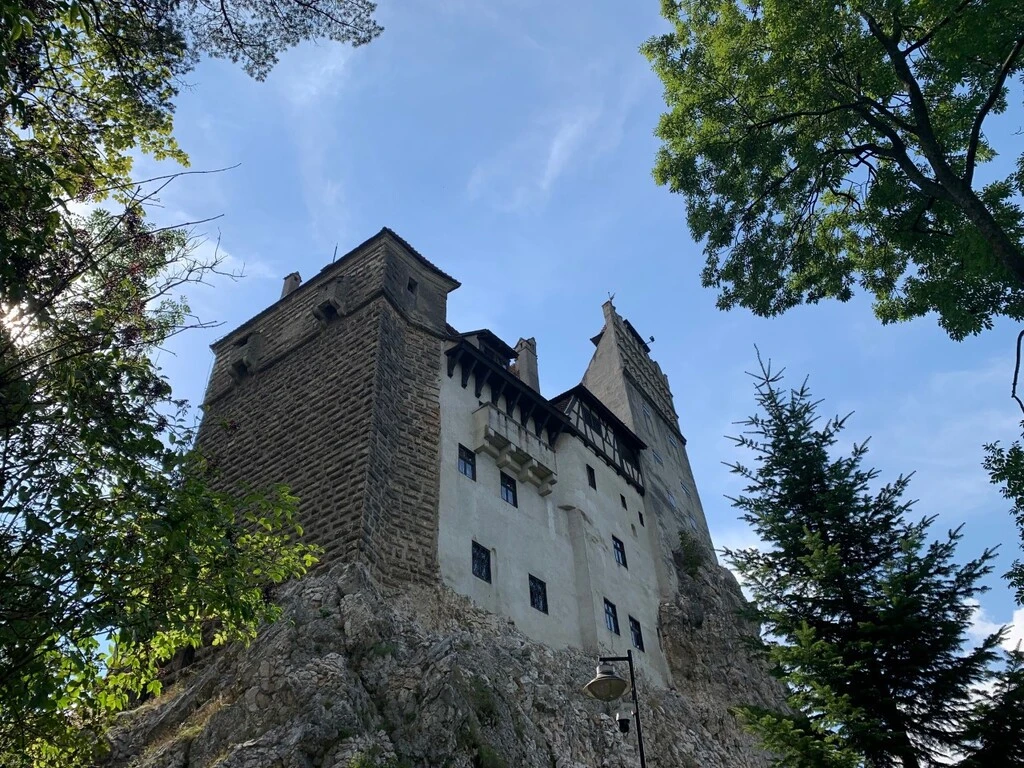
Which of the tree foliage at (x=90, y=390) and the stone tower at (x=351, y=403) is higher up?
the stone tower at (x=351, y=403)

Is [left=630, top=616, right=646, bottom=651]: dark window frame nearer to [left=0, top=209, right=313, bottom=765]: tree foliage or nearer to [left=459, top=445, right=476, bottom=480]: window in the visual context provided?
[left=459, top=445, right=476, bottom=480]: window

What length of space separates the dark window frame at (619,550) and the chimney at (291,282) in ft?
45.7

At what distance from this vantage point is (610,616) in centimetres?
2167

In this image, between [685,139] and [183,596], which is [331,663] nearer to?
[183,596]

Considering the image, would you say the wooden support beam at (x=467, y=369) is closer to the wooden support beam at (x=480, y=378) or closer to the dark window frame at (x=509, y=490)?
the wooden support beam at (x=480, y=378)

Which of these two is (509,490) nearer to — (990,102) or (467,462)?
(467,462)

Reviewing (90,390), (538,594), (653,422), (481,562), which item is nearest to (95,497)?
(90,390)

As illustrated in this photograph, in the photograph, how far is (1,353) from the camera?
6664 millimetres

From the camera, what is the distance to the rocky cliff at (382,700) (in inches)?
486

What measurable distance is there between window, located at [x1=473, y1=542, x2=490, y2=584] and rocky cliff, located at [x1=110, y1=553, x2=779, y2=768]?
3.65ft

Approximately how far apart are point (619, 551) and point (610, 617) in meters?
3.04

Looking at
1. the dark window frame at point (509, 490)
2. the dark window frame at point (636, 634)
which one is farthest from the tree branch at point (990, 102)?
the dark window frame at point (636, 634)

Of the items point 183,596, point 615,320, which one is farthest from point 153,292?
point 615,320

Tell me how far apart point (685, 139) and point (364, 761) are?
12.3 meters
